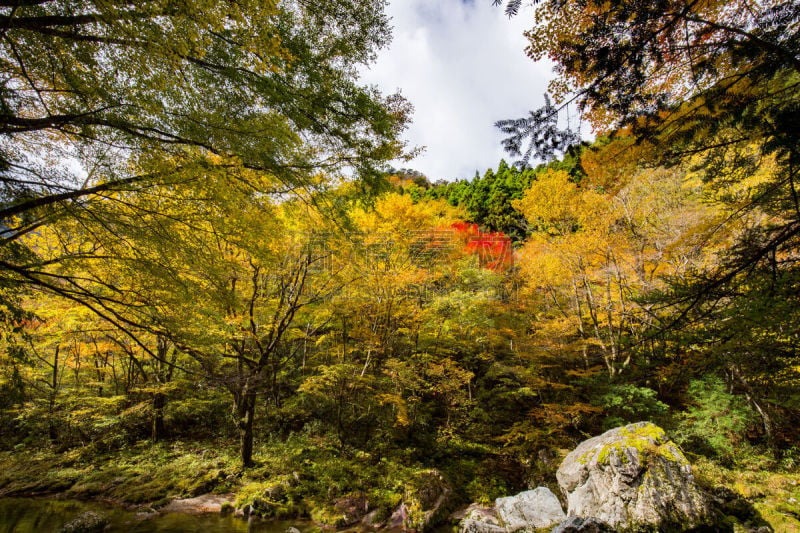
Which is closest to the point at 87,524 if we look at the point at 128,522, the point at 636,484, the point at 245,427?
the point at 128,522

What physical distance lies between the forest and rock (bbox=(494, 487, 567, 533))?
4.32 feet

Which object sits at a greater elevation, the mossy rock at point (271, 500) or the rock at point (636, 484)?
the rock at point (636, 484)

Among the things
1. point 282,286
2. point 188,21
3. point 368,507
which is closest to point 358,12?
point 188,21

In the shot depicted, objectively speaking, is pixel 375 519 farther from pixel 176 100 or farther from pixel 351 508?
pixel 176 100

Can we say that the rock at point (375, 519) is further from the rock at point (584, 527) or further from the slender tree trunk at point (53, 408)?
the slender tree trunk at point (53, 408)

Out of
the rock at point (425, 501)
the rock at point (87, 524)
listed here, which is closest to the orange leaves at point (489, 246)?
the rock at point (425, 501)

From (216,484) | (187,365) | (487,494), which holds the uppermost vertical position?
(187,365)

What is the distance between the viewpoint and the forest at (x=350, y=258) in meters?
2.32

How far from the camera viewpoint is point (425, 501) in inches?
257

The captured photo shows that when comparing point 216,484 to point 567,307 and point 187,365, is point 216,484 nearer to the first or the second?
point 187,365

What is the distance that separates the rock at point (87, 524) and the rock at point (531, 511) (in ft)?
24.6

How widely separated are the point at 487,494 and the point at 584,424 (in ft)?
11.1

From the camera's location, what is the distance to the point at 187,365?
34.6ft

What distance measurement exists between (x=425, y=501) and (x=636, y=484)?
3897mm
